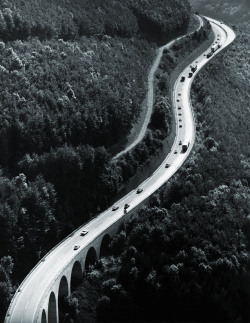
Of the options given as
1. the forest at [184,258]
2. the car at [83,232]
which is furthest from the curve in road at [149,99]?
the car at [83,232]

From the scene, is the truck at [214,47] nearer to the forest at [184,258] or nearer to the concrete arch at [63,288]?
the forest at [184,258]

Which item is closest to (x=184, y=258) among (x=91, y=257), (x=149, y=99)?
(x=91, y=257)

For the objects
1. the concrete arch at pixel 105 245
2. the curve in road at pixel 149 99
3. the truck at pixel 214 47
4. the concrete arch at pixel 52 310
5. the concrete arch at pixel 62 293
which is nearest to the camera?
the concrete arch at pixel 52 310

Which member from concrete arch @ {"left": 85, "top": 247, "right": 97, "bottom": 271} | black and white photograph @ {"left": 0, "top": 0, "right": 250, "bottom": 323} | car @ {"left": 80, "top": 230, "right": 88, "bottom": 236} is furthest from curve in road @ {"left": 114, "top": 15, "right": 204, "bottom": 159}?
concrete arch @ {"left": 85, "top": 247, "right": 97, "bottom": 271}

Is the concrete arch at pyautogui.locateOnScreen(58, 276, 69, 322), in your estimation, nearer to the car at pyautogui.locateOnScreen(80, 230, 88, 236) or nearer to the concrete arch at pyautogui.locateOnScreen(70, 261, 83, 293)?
the concrete arch at pyautogui.locateOnScreen(70, 261, 83, 293)

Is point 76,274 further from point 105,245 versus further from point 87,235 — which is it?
point 105,245

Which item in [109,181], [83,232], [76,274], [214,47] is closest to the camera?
[76,274]
